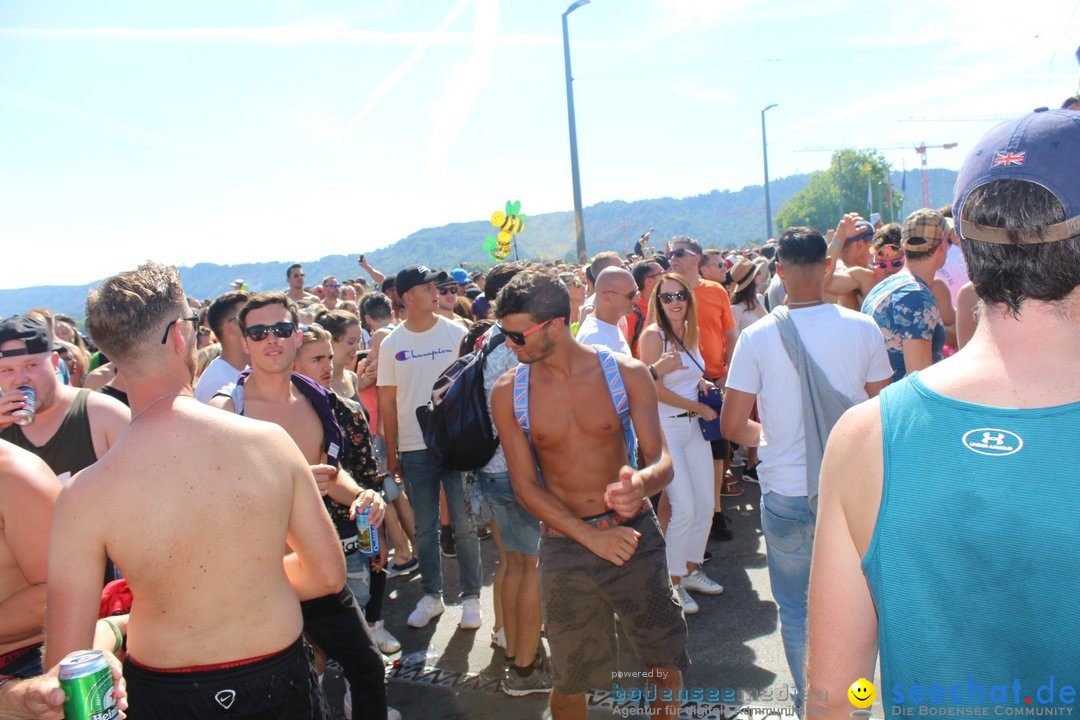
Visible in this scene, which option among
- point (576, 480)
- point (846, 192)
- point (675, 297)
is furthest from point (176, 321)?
point (846, 192)

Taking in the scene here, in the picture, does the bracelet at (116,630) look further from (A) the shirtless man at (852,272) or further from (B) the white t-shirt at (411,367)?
(A) the shirtless man at (852,272)

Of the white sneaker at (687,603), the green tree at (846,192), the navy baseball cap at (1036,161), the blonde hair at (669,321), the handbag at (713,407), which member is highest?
the green tree at (846,192)

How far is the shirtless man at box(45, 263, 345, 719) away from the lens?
1.96m

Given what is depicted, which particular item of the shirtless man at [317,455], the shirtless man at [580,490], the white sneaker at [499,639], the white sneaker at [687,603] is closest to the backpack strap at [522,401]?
the shirtless man at [580,490]

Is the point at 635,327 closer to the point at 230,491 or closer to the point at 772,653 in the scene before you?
the point at 772,653

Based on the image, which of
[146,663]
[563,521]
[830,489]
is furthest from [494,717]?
[830,489]

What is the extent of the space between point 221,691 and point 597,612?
160 centimetres

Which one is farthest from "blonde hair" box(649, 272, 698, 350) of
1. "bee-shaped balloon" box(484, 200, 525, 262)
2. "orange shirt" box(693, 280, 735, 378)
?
"bee-shaped balloon" box(484, 200, 525, 262)

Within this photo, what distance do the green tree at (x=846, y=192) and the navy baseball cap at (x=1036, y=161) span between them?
85993mm

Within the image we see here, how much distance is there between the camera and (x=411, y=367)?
16.8 ft

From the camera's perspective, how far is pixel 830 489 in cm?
135

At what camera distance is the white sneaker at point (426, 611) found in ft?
16.2

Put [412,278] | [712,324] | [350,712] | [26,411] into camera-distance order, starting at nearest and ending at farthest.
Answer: [26,411], [350,712], [412,278], [712,324]

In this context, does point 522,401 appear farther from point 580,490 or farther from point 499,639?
point 499,639
